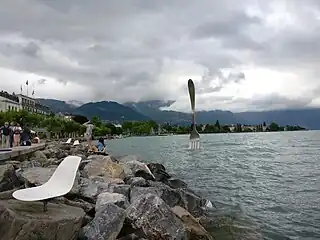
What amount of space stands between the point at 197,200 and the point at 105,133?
593 ft

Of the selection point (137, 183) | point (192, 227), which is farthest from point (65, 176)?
point (137, 183)

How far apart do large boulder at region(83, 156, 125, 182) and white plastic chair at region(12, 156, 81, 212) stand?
21.1ft

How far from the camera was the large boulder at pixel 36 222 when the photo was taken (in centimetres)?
736

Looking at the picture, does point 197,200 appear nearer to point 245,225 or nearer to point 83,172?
point 245,225

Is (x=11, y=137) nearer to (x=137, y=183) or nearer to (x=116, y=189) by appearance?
(x=137, y=183)

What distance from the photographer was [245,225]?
14789 mm

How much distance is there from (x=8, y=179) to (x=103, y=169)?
4860 mm

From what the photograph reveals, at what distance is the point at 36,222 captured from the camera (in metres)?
7.52

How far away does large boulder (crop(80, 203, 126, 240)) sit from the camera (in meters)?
8.85

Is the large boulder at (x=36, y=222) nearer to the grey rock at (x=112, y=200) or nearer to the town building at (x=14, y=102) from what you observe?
the grey rock at (x=112, y=200)

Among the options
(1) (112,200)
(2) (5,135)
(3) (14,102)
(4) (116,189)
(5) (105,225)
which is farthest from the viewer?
(3) (14,102)

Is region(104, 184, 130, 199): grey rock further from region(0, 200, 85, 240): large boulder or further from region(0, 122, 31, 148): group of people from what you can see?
region(0, 122, 31, 148): group of people

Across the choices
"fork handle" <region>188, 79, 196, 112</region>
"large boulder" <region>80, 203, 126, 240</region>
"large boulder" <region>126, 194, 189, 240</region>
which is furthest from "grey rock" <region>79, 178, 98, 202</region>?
"fork handle" <region>188, 79, 196, 112</region>

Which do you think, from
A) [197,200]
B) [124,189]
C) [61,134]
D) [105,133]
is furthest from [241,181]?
[105,133]
